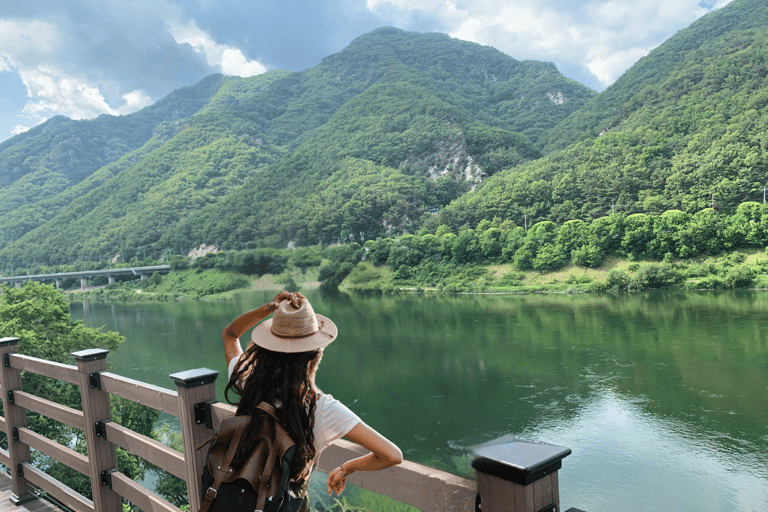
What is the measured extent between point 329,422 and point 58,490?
2.04 meters

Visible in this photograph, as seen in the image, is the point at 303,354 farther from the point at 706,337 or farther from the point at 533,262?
the point at 533,262

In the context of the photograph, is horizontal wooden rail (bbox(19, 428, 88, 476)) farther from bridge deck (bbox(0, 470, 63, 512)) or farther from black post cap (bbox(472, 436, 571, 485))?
black post cap (bbox(472, 436, 571, 485))

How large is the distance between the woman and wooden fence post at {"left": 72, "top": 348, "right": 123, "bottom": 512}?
119cm

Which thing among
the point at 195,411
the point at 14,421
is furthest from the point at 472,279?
the point at 195,411

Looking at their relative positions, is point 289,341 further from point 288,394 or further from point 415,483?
point 415,483

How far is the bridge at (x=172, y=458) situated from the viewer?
83cm

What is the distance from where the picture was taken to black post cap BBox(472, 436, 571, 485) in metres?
0.79

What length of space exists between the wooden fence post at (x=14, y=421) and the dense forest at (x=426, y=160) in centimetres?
3994

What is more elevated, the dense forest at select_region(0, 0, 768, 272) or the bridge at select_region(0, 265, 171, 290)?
the dense forest at select_region(0, 0, 768, 272)

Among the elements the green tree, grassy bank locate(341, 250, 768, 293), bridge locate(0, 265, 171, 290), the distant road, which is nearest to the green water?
grassy bank locate(341, 250, 768, 293)

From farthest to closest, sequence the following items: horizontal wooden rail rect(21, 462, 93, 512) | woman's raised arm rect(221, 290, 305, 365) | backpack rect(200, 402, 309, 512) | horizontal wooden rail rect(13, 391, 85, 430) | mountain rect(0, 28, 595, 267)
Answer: mountain rect(0, 28, 595, 267)
horizontal wooden rail rect(21, 462, 93, 512)
horizontal wooden rail rect(13, 391, 85, 430)
woman's raised arm rect(221, 290, 305, 365)
backpack rect(200, 402, 309, 512)

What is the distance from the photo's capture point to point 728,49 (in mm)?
56531

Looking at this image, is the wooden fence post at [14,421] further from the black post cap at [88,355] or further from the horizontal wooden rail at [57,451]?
the black post cap at [88,355]

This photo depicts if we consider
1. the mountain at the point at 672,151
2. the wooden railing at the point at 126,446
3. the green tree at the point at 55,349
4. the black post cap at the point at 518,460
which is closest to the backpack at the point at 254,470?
the wooden railing at the point at 126,446
